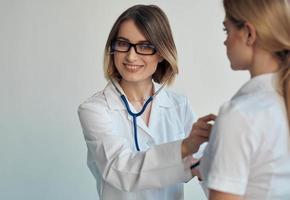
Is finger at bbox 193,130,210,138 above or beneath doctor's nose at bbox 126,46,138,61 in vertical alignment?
beneath

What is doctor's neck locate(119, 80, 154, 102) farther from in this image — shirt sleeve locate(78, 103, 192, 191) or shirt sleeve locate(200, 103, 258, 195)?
shirt sleeve locate(200, 103, 258, 195)

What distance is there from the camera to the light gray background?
6.56 feet

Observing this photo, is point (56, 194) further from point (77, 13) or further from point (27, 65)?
point (77, 13)

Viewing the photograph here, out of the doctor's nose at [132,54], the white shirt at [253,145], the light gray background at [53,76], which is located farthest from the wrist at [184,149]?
the light gray background at [53,76]

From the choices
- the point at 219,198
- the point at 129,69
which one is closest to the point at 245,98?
the point at 219,198

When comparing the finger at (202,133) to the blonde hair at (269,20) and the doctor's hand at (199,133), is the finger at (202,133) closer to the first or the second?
the doctor's hand at (199,133)

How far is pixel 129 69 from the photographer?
4.08ft

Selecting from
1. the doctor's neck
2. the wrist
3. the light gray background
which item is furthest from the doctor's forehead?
the light gray background

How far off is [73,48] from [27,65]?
23 cm

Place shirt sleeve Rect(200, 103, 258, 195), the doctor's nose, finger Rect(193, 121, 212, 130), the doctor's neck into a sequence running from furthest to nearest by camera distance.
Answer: the doctor's neck, the doctor's nose, finger Rect(193, 121, 212, 130), shirt sleeve Rect(200, 103, 258, 195)

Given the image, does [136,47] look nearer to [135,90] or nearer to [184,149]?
[135,90]

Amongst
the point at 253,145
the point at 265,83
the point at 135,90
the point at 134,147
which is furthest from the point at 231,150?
the point at 135,90

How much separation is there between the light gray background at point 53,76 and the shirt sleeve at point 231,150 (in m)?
1.39

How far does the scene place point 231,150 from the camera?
29.0 inches
